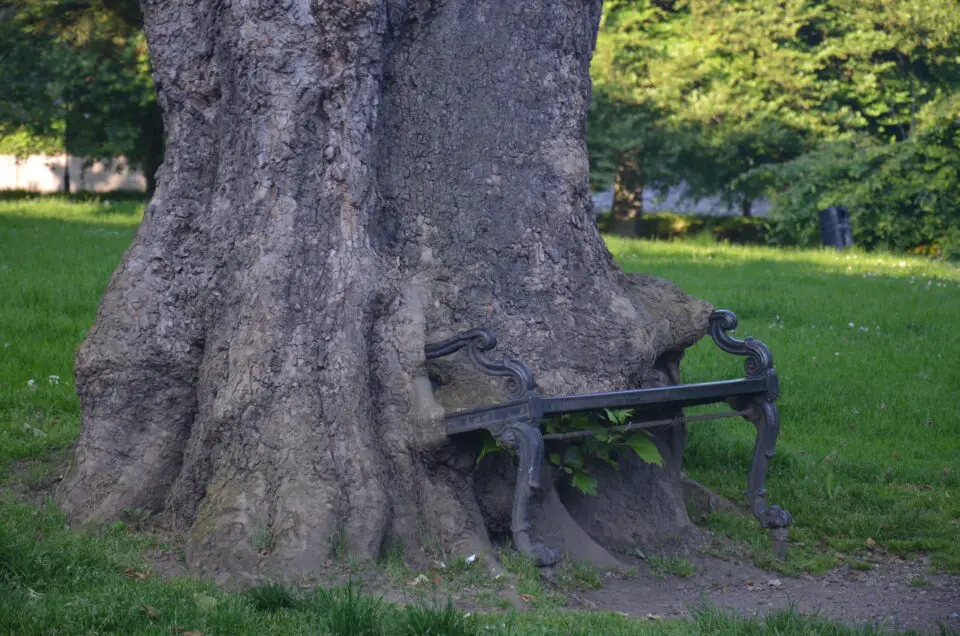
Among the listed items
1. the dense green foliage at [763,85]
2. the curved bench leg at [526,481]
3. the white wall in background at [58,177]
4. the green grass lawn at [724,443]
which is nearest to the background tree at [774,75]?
the dense green foliage at [763,85]

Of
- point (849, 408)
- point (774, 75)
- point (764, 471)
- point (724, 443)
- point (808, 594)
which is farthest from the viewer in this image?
point (774, 75)

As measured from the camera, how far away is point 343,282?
4.91 metres

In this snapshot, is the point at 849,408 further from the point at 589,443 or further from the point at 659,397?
the point at 659,397

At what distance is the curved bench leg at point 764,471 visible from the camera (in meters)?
5.54

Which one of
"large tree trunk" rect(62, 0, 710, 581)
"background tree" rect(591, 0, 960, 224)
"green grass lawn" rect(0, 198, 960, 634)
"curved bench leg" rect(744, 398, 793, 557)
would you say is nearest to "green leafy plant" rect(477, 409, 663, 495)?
"large tree trunk" rect(62, 0, 710, 581)

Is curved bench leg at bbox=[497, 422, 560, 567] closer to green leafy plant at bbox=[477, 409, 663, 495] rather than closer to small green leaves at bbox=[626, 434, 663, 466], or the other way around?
green leafy plant at bbox=[477, 409, 663, 495]

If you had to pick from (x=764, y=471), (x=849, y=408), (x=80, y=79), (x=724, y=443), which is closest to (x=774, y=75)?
(x=80, y=79)

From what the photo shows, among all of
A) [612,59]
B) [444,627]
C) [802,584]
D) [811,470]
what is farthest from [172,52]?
[612,59]

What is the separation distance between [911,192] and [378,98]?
16602 millimetres

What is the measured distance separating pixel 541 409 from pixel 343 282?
1.03 meters

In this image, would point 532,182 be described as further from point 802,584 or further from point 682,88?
point 682,88

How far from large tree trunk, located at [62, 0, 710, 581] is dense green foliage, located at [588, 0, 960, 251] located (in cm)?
1627

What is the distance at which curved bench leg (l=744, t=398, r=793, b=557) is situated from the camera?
5543 millimetres

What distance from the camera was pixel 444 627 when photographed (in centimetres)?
359
